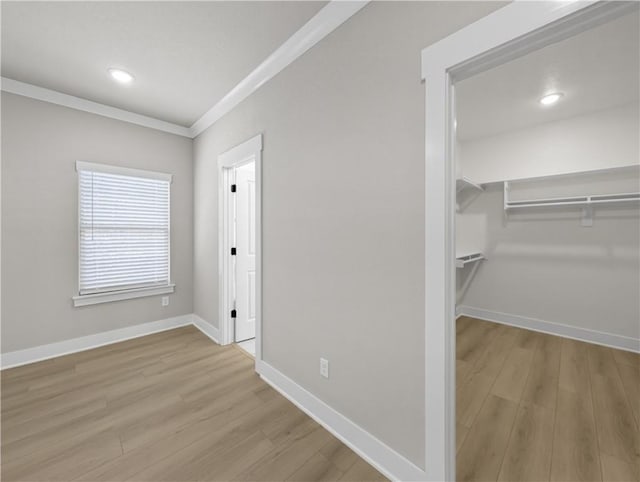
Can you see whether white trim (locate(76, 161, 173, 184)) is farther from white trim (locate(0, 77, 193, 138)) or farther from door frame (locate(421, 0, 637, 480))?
door frame (locate(421, 0, 637, 480))

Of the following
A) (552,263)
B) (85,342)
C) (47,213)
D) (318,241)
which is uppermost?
(47,213)

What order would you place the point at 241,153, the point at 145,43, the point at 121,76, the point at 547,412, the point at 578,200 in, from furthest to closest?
the point at 578,200, the point at 241,153, the point at 121,76, the point at 145,43, the point at 547,412

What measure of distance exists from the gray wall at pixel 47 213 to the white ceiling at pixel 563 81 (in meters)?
3.82

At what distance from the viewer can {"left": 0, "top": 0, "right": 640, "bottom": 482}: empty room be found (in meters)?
1.31

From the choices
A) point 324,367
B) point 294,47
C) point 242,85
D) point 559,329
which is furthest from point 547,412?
point 242,85

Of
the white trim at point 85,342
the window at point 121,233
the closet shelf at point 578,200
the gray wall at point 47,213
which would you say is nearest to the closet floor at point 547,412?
the closet shelf at point 578,200

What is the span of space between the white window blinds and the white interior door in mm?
1098

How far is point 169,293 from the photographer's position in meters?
3.46

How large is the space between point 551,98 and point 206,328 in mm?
4599

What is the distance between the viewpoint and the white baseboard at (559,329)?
9.30 feet

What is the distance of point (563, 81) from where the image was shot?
243 centimetres

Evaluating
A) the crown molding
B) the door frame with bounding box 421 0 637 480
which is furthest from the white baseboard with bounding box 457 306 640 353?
the crown molding

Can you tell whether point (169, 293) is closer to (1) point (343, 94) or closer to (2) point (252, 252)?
(2) point (252, 252)

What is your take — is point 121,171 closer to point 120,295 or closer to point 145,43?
point 120,295
